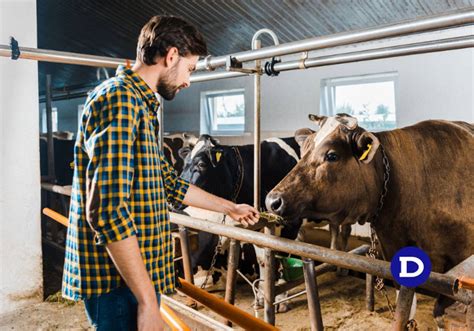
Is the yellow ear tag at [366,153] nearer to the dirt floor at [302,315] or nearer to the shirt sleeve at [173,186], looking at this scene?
the shirt sleeve at [173,186]

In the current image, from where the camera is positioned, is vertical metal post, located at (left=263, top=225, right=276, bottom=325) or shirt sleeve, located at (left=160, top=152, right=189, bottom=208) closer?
shirt sleeve, located at (left=160, top=152, right=189, bottom=208)

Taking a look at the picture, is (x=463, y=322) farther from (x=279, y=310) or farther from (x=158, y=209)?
(x=279, y=310)

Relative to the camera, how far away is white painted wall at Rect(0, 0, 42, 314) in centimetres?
301

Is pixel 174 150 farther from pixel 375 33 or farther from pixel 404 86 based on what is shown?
pixel 375 33

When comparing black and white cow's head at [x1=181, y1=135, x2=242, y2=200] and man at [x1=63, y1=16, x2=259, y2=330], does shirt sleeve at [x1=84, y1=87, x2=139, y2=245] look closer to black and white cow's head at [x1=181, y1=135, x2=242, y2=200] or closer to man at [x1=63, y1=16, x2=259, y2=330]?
man at [x1=63, y1=16, x2=259, y2=330]

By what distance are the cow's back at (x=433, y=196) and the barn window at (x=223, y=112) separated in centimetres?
487

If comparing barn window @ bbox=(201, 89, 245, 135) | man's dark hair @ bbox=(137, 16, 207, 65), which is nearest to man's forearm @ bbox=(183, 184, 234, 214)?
man's dark hair @ bbox=(137, 16, 207, 65)

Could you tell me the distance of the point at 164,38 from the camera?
109cm

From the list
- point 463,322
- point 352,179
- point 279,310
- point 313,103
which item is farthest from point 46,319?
point 313,103

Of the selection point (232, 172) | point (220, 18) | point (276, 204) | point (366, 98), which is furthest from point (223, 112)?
point (276, 204)

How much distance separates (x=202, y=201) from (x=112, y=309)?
553 mm

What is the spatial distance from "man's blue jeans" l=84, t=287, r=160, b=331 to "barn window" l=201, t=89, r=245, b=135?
19.4 ft

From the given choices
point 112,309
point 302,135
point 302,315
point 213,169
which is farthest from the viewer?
point 213,169

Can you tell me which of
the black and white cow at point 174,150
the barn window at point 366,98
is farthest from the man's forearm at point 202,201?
the black and white cow at point 174,150
